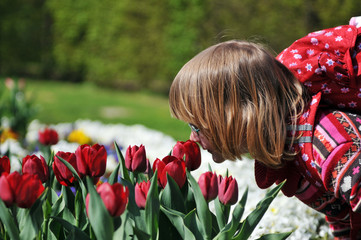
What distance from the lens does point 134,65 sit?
9750mm

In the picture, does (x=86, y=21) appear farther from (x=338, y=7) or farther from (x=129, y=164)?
(x=129, y=164)

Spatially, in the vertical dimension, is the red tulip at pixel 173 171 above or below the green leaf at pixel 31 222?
above

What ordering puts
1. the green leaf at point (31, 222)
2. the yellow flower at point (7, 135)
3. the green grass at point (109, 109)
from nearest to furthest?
the green leaf at point (31, 222) < the yellow flower at point (7, 135) < the green grass at point (109, 109)

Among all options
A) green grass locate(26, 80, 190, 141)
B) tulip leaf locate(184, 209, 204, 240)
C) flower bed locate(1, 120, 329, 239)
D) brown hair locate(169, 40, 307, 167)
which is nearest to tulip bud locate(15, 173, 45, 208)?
tulip leaf locate(184, 209, 204, 240)

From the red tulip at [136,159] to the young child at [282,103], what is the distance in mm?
295

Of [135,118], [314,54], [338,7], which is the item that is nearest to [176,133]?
[135,118]

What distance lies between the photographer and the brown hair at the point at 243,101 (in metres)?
1.39

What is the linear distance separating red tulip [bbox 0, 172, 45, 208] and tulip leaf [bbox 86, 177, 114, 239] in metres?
0.13

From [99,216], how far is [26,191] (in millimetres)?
166

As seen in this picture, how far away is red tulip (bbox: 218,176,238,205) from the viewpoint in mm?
1080

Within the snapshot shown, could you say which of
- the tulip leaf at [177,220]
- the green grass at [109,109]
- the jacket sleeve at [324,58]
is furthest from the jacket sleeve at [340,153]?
the green grass at [109,109]

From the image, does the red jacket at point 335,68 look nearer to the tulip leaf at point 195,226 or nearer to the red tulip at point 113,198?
the tulip leaf at point 195,226

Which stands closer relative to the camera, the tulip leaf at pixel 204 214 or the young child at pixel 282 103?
the tulip leaf at pixel 204 214

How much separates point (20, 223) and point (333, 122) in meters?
0.92
